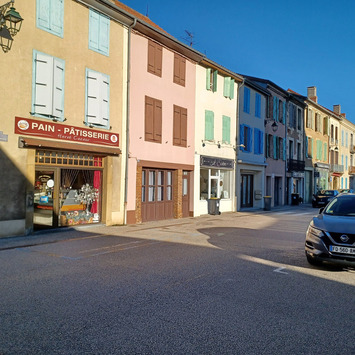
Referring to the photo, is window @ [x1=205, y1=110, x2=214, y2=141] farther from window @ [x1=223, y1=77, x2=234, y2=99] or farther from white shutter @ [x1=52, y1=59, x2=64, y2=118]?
white shutter @ [x1=52, y1=59, x2=64, y2=118]

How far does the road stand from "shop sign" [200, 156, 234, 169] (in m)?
10.6

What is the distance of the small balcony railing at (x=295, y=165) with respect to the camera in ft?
104

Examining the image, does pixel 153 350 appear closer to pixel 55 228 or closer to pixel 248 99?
pixel 55 228

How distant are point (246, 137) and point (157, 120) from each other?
973cm

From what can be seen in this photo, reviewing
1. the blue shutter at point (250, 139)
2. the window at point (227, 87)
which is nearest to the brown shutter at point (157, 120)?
the window at point (227, 87)

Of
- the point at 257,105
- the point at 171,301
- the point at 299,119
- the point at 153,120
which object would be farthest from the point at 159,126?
the point at 299,119

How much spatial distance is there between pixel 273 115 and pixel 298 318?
25.6 m

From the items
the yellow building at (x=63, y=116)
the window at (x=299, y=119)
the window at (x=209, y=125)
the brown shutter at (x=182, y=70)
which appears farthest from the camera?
the window at (x=299, y=119)

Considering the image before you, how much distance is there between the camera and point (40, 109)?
11664 mm

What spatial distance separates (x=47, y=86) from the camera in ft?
38.9

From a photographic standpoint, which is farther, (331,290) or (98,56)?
(98,56)

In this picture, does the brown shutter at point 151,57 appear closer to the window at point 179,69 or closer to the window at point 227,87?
the window at point 179,69

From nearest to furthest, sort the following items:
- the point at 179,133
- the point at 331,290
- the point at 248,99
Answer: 1. the point at 331,290
2. the point at 179,133
3. the point at 248,99

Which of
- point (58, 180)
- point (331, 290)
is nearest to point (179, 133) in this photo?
point (58, 180)
